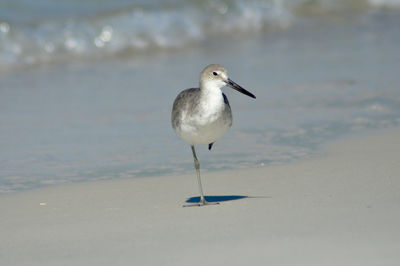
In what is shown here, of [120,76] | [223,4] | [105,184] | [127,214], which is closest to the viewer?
[127,214]

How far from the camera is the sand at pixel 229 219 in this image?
3.86 meters

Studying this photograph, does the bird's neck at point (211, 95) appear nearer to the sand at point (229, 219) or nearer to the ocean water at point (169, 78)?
the sand at point (229, 219)

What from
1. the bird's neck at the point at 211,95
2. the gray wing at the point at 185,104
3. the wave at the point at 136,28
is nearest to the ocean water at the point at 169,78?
the wave at the point at 136,28

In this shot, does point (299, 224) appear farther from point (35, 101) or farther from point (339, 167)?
point (35, 101)

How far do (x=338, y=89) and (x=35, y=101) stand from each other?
3638mm

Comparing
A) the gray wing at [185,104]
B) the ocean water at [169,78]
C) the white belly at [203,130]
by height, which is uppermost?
the ocean water at [169,78]

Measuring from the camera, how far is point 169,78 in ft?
30.8

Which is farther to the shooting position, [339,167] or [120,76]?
[120,76]

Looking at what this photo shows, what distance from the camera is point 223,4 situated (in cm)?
1408

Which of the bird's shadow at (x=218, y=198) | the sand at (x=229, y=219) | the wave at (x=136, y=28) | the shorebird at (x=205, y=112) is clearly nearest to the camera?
the sand at (x=229, y=219)

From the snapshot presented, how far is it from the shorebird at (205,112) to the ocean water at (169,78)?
2.90 feet

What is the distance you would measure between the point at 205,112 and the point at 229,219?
801mm

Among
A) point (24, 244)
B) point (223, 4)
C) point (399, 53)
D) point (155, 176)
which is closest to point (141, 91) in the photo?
point (155, 176)

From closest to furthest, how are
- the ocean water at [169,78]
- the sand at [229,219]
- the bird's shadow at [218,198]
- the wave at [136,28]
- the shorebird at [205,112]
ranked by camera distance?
1. the sand at [229,219]
2. the shorebird at [205,112]
3. the bird's shadow at [218,198]
4. the ocean water at [169,78]
5. the wave at [136,28]
